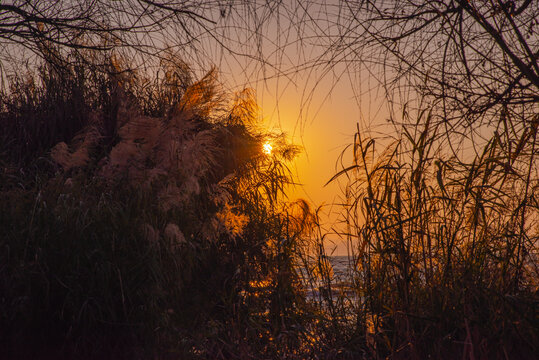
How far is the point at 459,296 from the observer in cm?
244

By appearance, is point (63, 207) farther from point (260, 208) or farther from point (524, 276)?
point (524, 276)

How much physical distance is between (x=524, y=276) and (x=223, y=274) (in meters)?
2.54

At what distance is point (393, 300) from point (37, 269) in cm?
195

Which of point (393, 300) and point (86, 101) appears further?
point (86, 101)

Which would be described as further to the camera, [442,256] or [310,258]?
[310,258]

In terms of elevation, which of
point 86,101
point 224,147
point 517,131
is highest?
point 86,101

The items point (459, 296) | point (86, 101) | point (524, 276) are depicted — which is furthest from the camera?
point (86, 101)

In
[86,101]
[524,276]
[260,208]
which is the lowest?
[524,276]

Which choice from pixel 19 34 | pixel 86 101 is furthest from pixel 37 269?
pixel 86 101

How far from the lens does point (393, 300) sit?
2564 mm

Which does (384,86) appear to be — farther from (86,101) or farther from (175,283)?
(86,101)

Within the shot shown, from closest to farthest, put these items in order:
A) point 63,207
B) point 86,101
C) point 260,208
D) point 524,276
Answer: point 524,276, point 63,207, point 260,208, point 86,101

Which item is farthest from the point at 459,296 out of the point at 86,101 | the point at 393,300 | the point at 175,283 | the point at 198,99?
the point at 86,101

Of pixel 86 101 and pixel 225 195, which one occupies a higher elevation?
pixel 86 101
